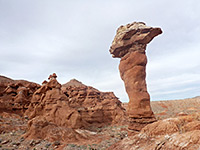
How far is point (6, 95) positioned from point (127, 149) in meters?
33.1

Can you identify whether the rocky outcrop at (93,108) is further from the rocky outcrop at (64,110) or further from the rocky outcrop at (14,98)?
the rocky outcrop at (14,98)

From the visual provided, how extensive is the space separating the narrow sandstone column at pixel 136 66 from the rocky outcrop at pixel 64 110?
9.11m

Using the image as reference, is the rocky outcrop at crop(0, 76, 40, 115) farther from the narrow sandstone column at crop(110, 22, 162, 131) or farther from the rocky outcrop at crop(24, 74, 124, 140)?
the narrow sandstone column at crop(110, 22, 162, 131)

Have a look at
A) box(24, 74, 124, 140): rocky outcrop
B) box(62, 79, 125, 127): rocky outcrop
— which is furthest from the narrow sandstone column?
box(62, 79, 125, 127): rocky outcrop

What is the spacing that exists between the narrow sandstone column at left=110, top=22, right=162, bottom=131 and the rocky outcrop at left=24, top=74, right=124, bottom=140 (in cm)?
911

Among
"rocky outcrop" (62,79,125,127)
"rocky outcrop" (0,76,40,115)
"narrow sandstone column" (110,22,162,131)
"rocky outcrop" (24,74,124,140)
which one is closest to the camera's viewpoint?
"narrow sandstone column" (110,22,162,131)

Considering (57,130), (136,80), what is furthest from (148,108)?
(57,130)

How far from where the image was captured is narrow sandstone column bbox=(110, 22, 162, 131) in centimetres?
1451

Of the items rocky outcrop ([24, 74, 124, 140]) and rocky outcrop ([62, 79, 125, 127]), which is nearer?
rocky outcrop ([24, 74, 124, 140])

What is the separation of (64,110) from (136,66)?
13916mm

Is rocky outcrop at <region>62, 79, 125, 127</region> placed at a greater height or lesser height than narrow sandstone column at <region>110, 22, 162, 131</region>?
lesser

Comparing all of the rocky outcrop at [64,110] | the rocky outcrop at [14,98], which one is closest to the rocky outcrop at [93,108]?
the rocky outcrop at [64,110]

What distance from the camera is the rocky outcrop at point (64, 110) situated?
16.7m

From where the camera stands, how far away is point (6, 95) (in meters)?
29.6
